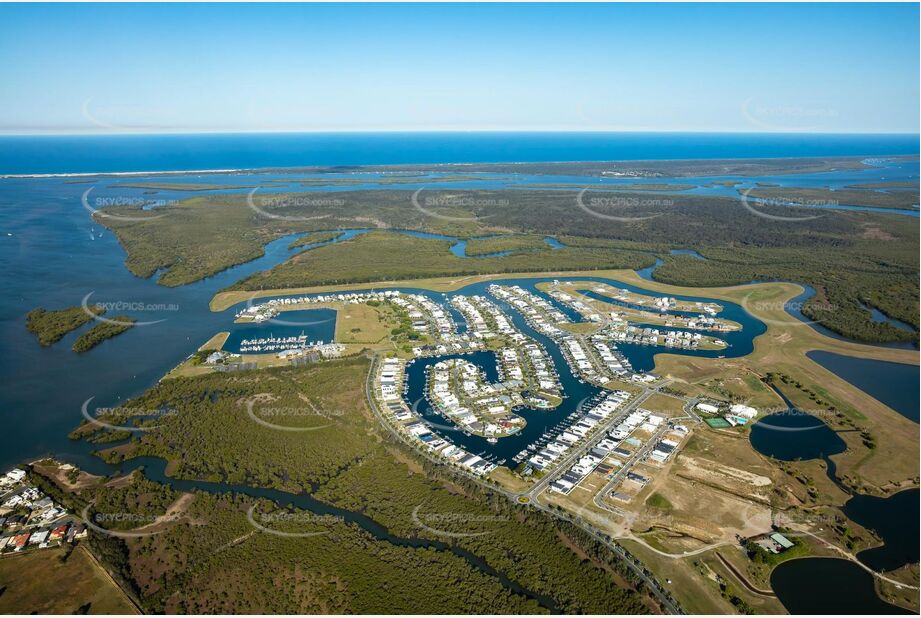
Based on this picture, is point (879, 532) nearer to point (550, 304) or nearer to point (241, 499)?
point (241, 499)

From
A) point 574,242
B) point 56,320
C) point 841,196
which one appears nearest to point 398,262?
point 574,242

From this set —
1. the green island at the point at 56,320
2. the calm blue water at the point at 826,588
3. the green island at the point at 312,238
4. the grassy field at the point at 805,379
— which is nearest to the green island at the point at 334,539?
the calm blue water at the point at 826,588

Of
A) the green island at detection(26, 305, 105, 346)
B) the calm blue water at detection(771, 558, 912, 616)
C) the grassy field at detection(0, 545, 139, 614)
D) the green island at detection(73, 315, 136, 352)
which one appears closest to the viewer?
the grassy field at detection(0, 545, 139, 614)

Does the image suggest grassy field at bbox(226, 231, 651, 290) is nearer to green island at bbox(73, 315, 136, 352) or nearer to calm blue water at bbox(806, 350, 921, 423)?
green island at bbox(73, 315, 136, 352)

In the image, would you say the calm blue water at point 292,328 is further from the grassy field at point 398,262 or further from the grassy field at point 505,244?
the grassy field at point 505,244

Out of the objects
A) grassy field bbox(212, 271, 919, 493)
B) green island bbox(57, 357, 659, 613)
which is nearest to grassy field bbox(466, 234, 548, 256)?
grassy field bbox(212, 271, 919, 493)

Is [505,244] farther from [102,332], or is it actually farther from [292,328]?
[102,332]
